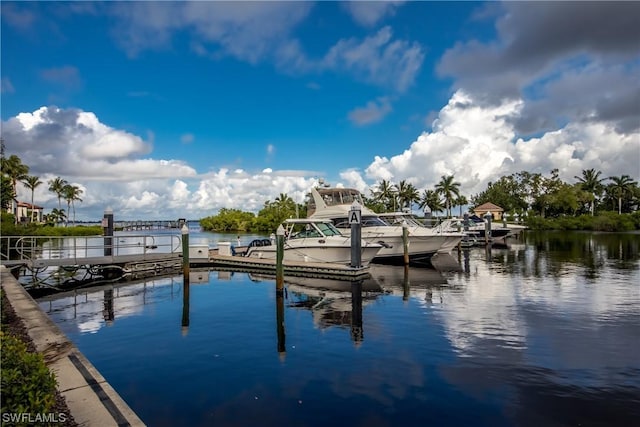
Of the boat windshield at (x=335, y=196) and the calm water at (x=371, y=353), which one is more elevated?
the boat windshield at (x=335, y=196)

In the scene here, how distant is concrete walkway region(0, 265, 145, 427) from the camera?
4.89 metres

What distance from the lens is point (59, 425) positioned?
4168mm

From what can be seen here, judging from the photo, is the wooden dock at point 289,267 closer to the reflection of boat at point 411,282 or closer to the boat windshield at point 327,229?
the reflection of boat at point 411,282

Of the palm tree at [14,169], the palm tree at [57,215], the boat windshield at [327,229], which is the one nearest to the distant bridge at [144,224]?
the palm tree at [57,215]

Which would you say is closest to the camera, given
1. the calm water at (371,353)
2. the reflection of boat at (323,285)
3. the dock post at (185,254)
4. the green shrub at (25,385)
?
the green shrub at (25,385)

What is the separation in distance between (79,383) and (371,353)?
17.4ft

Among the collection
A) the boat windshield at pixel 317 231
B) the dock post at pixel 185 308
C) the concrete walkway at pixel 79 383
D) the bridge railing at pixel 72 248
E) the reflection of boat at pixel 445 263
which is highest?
the boat windshield at pixel 317 231

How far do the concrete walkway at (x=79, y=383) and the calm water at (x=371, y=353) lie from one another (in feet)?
2.88

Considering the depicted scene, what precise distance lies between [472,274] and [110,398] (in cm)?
1820

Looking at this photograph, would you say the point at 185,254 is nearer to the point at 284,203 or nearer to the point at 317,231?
the point at 317,231

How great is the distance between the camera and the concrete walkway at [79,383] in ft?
16.1

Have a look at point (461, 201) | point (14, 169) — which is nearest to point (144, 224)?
point (14, 169)

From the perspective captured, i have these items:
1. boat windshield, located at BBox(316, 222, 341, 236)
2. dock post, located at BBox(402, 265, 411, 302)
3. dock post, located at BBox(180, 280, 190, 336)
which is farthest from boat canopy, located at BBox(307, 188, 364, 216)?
dock post, located at BBox(180, 280, 190, 336)

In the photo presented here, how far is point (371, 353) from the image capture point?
885cm
